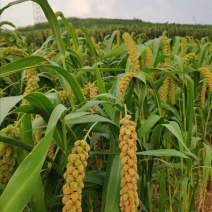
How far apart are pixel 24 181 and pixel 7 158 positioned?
5.2 inches

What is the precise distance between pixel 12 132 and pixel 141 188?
0.71 m

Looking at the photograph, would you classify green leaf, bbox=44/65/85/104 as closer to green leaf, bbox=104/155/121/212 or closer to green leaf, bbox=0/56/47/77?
green leaf, bbox=0/56/47/77

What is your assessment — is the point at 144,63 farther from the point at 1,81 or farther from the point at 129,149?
the point at 129,149

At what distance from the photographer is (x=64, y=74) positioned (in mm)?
1042

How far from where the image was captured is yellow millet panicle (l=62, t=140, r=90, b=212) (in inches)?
29.2

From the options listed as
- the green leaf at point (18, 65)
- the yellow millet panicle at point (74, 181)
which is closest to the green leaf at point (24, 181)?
the yellow millet panicle at point (74, 181)

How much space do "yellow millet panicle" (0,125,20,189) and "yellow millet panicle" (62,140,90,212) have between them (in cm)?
17

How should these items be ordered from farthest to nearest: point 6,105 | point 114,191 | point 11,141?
1. point 114,191
2. point 11,141
3. point 6,105

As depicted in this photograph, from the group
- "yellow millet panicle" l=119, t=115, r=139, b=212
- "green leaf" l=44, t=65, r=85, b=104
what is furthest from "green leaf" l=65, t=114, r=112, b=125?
"yellow millet panicle" l=119, t=115, r=139, b=212

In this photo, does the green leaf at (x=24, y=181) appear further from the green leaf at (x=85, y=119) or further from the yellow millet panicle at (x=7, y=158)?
the green leaf at (x=85, y=119)

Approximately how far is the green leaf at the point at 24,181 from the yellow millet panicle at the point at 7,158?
4.5 inches

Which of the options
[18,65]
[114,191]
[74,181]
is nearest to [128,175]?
[74,181]

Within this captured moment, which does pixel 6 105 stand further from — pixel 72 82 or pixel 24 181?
pixel 72 82

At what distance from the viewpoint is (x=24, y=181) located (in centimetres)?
77
